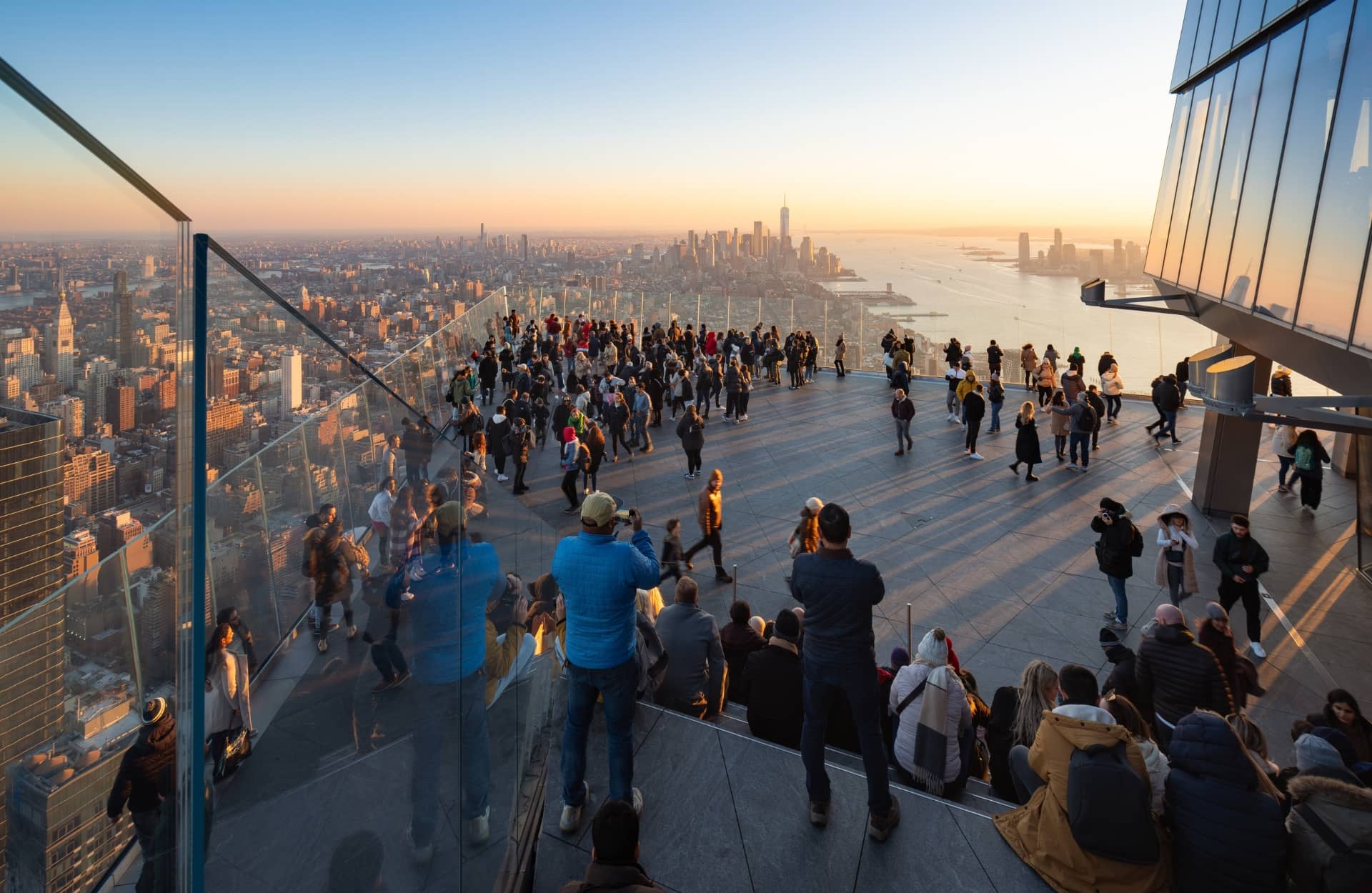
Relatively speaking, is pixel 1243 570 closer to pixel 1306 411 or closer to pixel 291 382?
pixel 1306 411

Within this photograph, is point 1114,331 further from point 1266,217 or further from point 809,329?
point 1266,217

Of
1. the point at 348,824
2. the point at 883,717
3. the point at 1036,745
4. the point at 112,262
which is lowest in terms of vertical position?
the point at 883,717

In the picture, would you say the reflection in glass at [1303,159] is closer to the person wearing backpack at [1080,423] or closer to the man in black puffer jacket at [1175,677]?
the person wearing backpack at [1080,423]

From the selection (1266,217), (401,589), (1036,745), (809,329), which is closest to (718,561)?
(1036,745)

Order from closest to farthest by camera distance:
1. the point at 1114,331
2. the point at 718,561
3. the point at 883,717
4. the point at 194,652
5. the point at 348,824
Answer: the point at 194,652
the point at 348,824
the point at 883,717
the point at 718,561
the point at 1114,331

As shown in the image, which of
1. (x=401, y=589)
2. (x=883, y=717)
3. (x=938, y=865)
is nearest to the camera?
(x=401, y=589)

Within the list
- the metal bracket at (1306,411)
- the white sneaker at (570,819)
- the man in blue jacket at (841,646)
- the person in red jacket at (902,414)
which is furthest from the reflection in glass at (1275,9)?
the white sneaker at (570,819)
